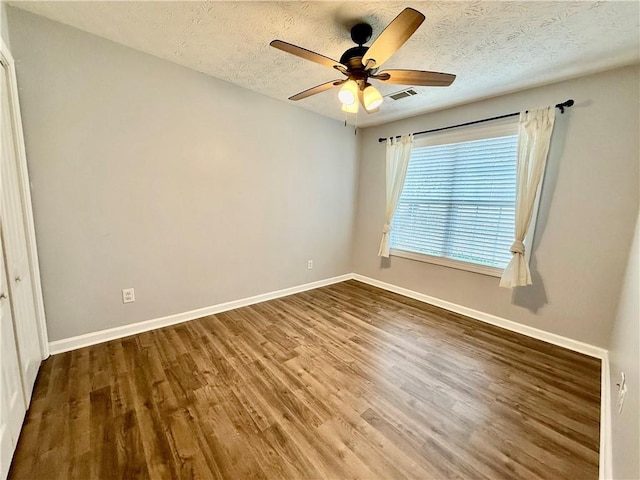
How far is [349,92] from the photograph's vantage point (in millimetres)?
1742

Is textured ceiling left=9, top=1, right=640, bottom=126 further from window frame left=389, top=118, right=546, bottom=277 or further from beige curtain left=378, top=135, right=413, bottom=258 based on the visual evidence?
beige curtain left=378, top=135, right=413, bottom=258

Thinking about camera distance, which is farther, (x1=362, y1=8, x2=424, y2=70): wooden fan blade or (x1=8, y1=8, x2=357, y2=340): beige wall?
(x1=8, y1=8, x2=357, y2=340): beige wall

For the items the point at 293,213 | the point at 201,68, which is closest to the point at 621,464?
the point at 293,213

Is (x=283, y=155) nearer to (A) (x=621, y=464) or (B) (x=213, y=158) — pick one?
(B) (x=213, y=158)

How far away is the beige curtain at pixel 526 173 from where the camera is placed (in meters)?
2.40

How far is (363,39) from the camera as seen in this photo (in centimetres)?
177

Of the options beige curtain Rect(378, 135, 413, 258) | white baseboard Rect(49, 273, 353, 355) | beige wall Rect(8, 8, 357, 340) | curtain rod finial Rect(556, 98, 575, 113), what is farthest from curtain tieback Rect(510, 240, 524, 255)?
white baseboard Rect(49, 273, 353, 355)

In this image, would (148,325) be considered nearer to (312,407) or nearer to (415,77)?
(312,407)

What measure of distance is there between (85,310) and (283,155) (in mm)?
2461

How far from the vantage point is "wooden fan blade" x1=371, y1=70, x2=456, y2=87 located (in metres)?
1.65

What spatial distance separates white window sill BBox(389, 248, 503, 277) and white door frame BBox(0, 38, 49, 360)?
3.65 meters

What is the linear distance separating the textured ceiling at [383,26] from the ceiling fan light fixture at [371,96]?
1.31ft

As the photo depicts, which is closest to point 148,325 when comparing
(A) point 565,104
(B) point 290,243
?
(B) point 290,243

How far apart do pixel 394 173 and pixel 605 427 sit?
298 cm
